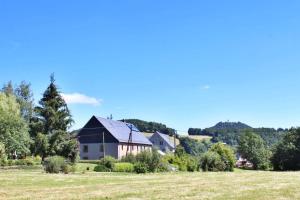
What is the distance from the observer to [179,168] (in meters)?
54.8

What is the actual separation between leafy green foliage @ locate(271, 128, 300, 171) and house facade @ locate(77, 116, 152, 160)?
2219 cm

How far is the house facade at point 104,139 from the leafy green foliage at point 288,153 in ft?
72.8

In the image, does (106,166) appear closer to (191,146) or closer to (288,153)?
(288,153)

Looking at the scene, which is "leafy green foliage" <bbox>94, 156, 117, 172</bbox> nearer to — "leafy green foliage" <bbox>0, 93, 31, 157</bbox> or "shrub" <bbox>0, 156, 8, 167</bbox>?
"leafy green foliage" <bbox>0, 93, 31, 157</bbox>

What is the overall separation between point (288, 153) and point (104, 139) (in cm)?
3184

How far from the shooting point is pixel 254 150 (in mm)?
87938

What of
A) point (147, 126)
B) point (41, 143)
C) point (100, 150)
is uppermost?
point (147, 126)

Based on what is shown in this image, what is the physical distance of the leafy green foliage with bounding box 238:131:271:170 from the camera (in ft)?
283

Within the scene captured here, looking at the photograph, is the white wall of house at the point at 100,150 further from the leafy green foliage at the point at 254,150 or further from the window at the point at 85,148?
the leafy green foliage at the point at 254,150

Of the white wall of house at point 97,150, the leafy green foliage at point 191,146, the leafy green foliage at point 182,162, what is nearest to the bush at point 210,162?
the leafy green foliage at point 182,162

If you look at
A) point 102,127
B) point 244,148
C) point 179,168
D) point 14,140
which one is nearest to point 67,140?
point 14,140

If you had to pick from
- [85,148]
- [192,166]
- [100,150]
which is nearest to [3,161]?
[192,166]

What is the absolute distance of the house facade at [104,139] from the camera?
80500 mm

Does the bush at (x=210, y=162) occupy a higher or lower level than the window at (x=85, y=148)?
lower
